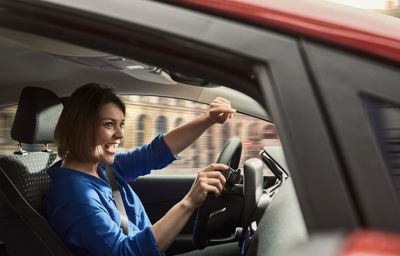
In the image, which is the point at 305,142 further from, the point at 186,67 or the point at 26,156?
the point at 26,156

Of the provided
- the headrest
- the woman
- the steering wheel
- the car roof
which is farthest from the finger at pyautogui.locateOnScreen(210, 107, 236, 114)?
the car roof

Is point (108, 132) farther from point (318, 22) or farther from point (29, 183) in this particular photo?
point (318, 22)

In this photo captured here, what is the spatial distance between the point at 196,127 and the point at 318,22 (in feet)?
4.79

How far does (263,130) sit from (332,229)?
77.0 inches

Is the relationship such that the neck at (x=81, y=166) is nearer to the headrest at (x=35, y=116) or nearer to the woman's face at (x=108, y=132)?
the woman's face at (x=108, y=132)

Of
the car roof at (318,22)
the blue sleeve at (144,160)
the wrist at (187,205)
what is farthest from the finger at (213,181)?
the car roof at (318,22)

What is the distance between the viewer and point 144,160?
93.7 inches

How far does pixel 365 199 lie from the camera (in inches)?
31.2

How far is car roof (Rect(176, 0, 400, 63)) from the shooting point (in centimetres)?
84

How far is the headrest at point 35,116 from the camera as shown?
2332mm

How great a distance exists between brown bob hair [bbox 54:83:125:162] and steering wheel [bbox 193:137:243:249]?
0.49 meters

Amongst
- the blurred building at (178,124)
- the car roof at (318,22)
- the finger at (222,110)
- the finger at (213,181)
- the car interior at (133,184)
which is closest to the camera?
the car roof at (318,22)

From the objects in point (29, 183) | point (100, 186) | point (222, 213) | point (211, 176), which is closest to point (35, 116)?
point (29, 183)

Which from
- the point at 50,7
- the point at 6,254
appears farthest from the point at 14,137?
the point at 50,7
